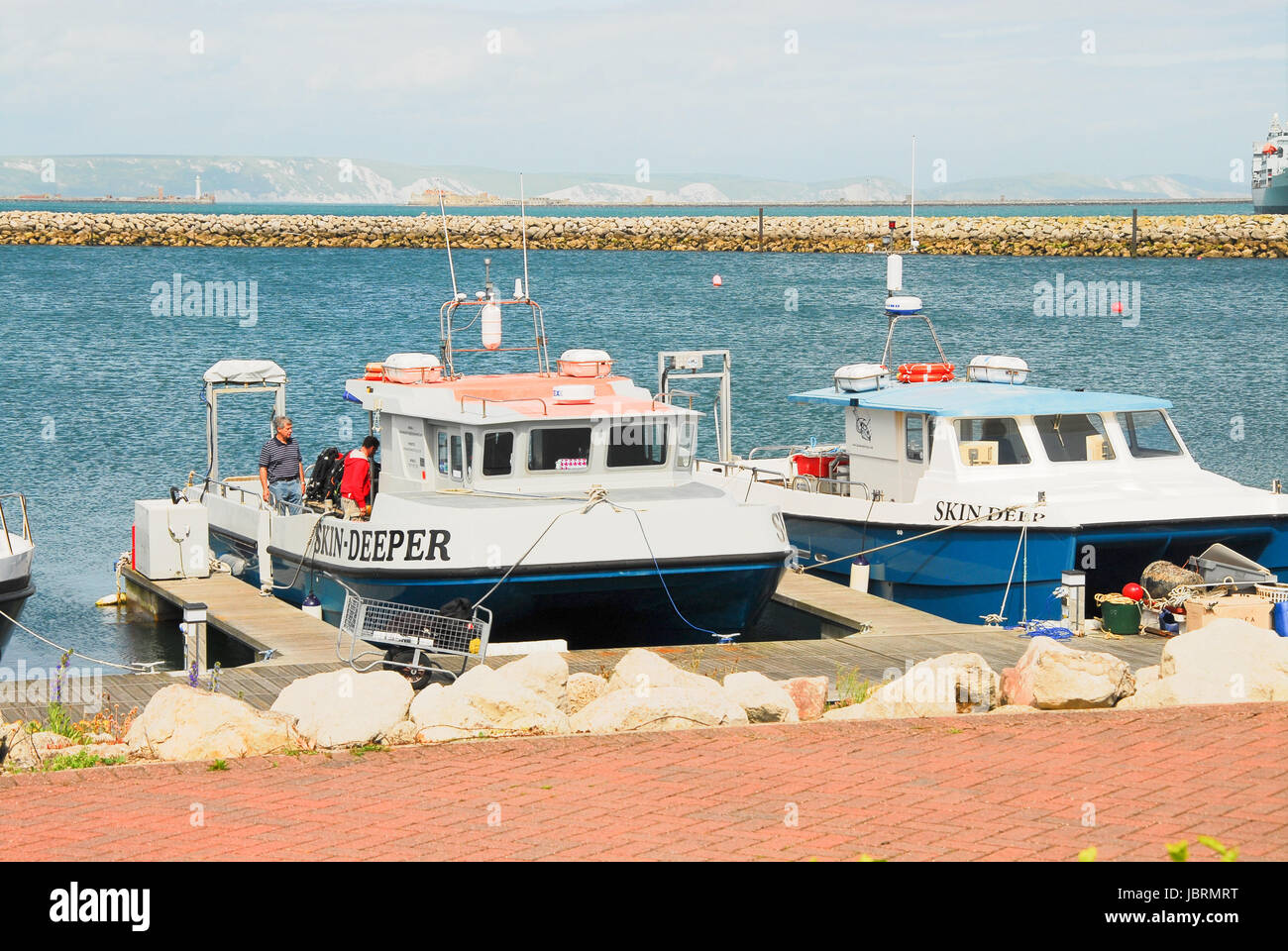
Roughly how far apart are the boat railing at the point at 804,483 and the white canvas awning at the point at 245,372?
5.50 meters

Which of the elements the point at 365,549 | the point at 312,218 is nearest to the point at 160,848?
the point at 365,549

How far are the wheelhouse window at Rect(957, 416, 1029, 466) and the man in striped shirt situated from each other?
285 inches

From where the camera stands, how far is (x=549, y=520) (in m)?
14.9

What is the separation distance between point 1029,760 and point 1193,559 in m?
7.85

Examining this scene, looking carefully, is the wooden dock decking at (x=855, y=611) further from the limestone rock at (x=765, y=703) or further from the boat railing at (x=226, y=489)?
the boat railing at (x=226, y=489)

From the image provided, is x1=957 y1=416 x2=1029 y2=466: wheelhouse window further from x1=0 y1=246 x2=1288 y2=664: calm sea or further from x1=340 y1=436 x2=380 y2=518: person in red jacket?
x1=0 y1=246 x2=1288 y2=664: calm sea

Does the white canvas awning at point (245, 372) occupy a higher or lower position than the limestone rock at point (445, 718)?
higher

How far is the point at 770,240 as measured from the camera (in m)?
117

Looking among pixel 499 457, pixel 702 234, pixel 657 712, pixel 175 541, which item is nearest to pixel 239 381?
pixel 175 541

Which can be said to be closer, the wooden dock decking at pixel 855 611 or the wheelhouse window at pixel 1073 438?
the wooden dock decking at pixel 855 611

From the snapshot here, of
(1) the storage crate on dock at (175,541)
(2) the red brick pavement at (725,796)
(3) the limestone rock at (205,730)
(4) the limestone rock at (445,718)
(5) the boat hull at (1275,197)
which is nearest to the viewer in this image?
(2) the red brick pavement at (725,796)

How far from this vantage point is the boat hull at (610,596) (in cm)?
1480

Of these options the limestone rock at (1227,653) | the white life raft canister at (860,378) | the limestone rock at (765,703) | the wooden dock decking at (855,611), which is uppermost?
the white life raft canister at (860,378)

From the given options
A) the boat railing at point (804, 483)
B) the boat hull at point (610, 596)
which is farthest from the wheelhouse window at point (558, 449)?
the boat railing at point (804, 483)
